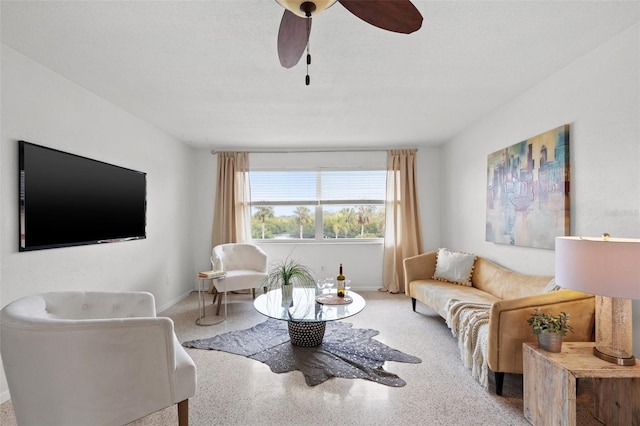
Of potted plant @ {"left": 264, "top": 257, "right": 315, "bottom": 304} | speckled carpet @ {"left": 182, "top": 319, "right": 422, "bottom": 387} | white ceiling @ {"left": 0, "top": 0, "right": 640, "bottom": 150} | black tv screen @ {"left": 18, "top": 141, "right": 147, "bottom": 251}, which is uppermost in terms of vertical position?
white ceiling @ {"left": 0, "top": 0, "right": 640, "bottom": 150}

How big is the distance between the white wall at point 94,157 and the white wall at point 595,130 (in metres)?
3.95

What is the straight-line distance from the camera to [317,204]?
515 centimetres

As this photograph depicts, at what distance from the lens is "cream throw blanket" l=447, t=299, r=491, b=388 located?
2258 mm

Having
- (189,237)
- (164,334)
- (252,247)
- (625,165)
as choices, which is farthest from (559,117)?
(189,237)

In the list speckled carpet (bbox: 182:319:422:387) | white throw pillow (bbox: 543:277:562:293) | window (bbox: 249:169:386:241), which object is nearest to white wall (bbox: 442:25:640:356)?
white throw pillow (bbox: 543:277:562:293)

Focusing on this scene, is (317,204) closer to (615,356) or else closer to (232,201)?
(232,201)

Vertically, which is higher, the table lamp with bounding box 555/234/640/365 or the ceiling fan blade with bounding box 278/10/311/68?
the ceiling fan blade with bounding box 278/10/311/68

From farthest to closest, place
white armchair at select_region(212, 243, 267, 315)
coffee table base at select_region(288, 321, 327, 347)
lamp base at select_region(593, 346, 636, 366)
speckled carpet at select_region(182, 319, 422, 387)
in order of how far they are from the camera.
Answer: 1. white armchair at select_region(212, 243, 267, 315)
2. coffee table base at select_region(288, 321, 327, 347)
3. speckled carpet at select_region(182, 319, 422, 387)
4. lamp base at select_region(593, 346, 636, 366)

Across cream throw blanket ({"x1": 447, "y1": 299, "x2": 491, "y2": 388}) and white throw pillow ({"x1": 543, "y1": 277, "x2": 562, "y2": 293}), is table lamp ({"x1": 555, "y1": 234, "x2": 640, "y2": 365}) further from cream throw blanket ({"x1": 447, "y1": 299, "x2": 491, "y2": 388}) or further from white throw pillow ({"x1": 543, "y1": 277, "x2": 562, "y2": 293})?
cream throw blanket ({"x1": 447, "y1": 299, "x2": 491, "y2": 388})

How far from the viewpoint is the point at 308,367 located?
98.2 inches

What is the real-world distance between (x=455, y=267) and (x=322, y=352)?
6.33 ft

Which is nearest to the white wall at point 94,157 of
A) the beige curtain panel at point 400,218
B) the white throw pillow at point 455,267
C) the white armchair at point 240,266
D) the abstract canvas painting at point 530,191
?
the white armchair at point 240,266

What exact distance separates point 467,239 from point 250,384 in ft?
10.5

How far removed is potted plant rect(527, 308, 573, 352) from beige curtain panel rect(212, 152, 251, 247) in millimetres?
4030
